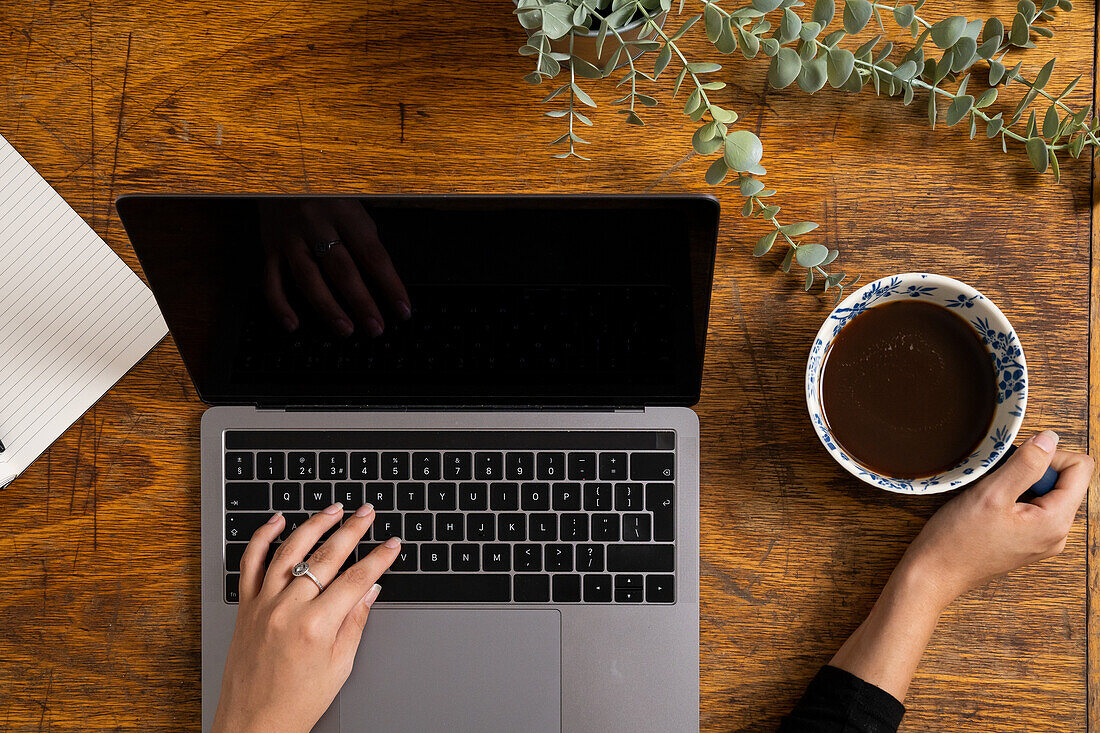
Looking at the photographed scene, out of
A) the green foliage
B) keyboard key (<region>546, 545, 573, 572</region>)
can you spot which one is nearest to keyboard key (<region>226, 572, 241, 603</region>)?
keyboard key (<region>546, 545, 573, 572</region>)

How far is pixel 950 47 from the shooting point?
745mm

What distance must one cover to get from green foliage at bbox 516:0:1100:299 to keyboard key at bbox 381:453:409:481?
36 cm

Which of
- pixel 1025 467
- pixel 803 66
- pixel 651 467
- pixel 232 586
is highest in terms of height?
pixel 803 66

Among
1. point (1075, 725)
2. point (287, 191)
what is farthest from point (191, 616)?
point (1075, 725)

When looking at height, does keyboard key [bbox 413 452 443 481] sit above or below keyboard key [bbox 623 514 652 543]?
below

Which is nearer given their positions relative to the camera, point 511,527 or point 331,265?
point 331,265

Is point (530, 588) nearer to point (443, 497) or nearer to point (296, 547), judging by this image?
point (443, 497)

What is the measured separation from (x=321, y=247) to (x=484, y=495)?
0.29 m

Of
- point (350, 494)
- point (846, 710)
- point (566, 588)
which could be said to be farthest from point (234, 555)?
point (846, 710)

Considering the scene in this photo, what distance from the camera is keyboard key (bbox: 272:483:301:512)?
0.79m

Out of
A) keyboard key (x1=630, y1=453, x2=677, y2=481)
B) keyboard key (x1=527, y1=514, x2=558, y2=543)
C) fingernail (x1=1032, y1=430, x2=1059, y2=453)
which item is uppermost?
fingernail (x1=1032, y1=430, x2=1059, y2=453)

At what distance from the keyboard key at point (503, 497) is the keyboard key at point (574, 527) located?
0.17ft

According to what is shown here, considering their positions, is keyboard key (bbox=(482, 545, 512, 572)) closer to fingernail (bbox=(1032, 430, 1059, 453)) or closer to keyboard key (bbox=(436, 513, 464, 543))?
keyboard key (bbox=(436, 513, 464, 543))

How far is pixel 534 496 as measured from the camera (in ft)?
2.58
